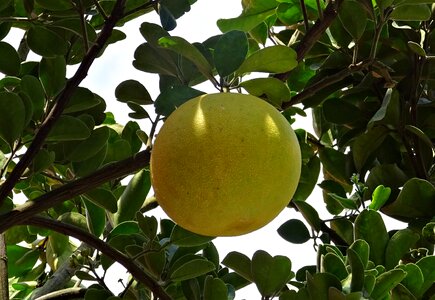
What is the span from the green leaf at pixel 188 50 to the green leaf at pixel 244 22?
35 cm

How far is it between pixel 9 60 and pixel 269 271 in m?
0.61

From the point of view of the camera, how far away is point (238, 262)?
1.29 m

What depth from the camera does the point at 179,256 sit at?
1.35 meters

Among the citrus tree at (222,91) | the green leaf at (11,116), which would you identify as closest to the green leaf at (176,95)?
the citrus tree at (222,91)

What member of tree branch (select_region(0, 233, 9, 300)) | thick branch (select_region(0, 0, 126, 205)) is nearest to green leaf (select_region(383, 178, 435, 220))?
thick branch (select_region(0, 0, 126, 205))

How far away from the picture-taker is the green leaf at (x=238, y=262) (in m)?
1.28

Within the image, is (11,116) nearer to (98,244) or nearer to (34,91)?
(34,91)

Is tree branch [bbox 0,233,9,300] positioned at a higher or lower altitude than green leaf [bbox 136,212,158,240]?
higher

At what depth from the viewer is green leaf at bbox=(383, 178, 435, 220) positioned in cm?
137

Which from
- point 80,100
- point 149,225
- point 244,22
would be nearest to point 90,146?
point 80,100

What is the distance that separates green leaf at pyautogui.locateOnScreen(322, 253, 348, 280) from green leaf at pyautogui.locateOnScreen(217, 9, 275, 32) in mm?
515

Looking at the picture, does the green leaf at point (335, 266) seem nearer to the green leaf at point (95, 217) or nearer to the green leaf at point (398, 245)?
the green leaf at point (398, 245)

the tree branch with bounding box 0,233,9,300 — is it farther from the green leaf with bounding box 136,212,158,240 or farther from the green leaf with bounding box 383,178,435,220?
the green leaf with bounding box 383,178,435,220

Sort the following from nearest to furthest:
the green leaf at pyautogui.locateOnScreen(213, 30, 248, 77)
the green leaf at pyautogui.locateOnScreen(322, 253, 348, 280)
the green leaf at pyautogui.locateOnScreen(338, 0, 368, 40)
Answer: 1. the green leaf at pyautogui.locateOnScreen(213, 30, 248, 77)
2. the green leaf at pyautogui.locateOnScreen(322, 253, 348, 280)
3. the green leaf at pyautogui.locateOnScreen(338, 0, 368, 40)
